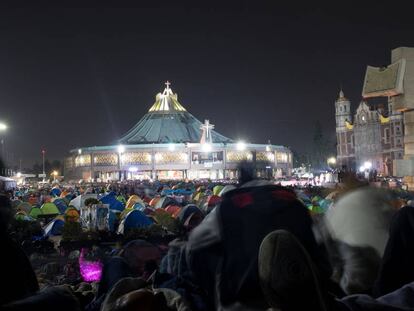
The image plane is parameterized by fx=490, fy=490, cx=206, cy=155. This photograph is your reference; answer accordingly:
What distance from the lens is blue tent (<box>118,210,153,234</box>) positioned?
48.7 ft

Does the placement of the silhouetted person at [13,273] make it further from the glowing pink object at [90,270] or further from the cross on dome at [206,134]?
the cross on dome at [206,134]

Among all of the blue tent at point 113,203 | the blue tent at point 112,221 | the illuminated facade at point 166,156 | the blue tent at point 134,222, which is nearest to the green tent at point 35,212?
the blue tent at point 113,203

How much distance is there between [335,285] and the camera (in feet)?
11.1

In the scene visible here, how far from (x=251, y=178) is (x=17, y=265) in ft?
5.81

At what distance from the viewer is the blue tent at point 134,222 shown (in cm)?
1484

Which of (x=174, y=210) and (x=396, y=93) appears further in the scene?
(x=174, y=210)

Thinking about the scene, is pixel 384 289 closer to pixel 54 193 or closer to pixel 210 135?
pixel 54 193

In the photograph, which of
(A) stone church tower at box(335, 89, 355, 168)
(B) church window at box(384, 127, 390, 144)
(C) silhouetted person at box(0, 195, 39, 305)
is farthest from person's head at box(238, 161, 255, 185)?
(A) stone church tower at box(335, 89, 355, 168)

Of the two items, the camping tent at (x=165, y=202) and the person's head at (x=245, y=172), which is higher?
the person's head at (x=245, y=172)

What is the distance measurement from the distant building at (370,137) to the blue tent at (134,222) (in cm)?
5367

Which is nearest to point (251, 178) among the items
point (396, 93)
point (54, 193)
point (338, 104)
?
point (396, 93)

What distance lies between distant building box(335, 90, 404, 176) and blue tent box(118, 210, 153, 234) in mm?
53669

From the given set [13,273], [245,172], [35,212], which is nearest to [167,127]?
[35,212]

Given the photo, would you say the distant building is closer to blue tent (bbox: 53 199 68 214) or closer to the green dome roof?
the green dome roof
